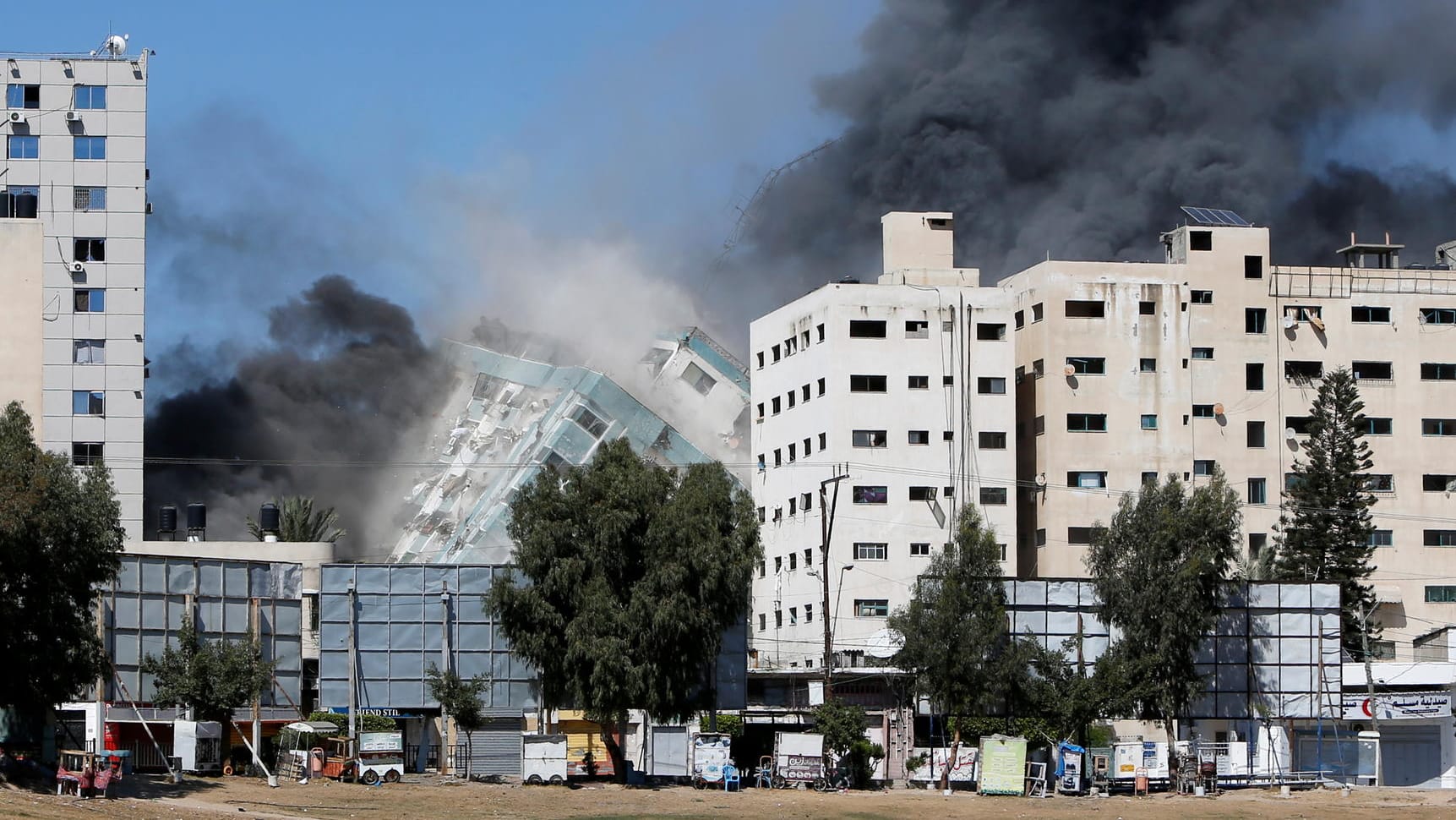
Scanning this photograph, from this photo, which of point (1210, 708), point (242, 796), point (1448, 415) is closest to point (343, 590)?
point (242, 796)

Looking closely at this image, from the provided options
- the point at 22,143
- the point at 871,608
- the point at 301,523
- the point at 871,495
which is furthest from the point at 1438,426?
the point at 22,143

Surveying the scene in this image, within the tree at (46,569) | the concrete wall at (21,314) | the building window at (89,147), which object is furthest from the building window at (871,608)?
the tree at (46,569)

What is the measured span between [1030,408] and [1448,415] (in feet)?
83.2

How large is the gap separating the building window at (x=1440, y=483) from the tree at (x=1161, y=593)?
138ft

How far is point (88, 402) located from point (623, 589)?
152 feet

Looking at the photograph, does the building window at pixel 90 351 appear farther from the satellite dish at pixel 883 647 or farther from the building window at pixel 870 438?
the satellite dish at pixel 883 647

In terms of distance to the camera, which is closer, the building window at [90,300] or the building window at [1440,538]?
the building window at [90,300]

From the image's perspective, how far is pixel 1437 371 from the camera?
12538cm

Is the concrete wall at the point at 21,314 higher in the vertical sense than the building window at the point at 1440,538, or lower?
higher

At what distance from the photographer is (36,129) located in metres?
112

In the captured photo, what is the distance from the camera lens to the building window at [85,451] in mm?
110688

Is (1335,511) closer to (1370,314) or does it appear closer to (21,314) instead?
(1370,314)

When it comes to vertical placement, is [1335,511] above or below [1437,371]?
below

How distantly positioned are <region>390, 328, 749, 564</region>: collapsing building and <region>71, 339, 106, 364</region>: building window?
2844cm
